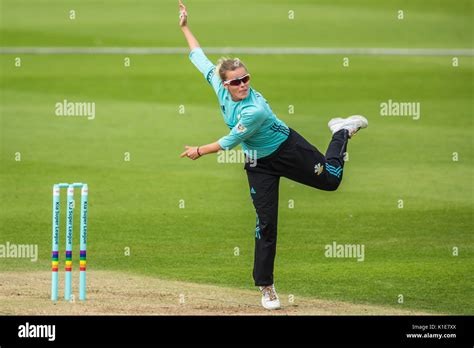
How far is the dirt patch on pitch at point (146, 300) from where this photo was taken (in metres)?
12.2

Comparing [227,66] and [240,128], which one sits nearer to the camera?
[240,128]

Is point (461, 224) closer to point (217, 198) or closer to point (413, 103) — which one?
point (217, 198)

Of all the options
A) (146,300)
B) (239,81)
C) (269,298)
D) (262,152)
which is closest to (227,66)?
(239,81)

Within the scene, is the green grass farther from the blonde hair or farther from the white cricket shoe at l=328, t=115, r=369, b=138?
the blonde hair

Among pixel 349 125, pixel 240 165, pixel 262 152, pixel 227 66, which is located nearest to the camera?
pixel 227 66

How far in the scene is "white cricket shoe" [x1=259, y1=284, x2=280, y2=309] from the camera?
41.1 feet

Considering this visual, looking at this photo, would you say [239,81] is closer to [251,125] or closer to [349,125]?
[251,125]

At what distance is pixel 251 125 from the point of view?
12.1 metres

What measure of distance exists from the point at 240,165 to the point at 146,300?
963 cm

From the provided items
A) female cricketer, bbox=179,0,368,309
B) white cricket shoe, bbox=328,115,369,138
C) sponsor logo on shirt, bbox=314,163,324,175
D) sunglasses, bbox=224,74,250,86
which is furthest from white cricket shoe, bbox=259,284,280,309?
white cricket shoe, bbox=328,115,369,138

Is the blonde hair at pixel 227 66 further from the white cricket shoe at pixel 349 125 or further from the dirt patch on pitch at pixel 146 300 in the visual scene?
the dirt patch on pitch at pixel 146 300

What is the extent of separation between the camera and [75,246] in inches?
642

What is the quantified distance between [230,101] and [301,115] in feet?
46.3
